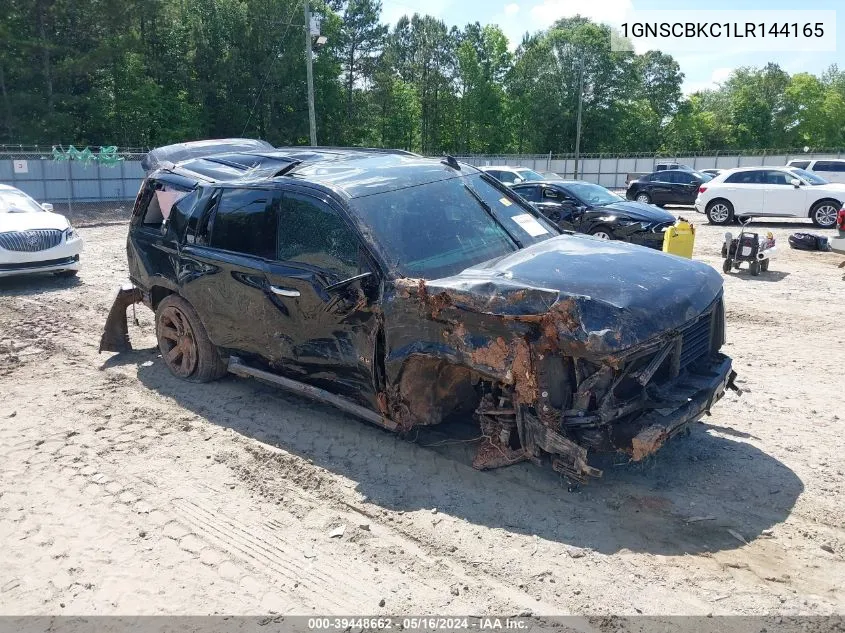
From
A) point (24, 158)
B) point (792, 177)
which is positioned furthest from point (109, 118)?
point (792, 177)

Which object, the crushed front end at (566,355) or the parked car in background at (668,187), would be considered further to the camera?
the parked car in background at (668,187)

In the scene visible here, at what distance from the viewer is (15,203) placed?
12.2 m

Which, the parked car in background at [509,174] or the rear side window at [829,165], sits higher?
the rear side window at [829,165]

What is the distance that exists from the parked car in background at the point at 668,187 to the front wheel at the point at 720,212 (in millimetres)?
5760

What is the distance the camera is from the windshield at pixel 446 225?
463cm

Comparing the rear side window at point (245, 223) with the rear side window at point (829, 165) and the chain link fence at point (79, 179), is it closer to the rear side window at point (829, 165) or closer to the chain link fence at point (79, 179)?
the chain link fence at point (79, 179)

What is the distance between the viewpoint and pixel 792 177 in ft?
61.8

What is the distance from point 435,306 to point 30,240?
9530 millimetres

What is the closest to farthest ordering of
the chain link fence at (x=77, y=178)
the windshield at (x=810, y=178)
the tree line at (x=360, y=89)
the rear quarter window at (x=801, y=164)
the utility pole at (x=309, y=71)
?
the windshield at (x=810, y=178) < the utility pole at (x=309, y=71) < the rear quarter window at (x=801, y=164) < the chain link fence at (x=77, y=178) < the tree line at (x=360, y=89)

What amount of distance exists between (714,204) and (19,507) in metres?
19.6

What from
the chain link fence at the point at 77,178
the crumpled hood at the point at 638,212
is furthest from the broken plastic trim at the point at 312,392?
the chain link fence at the point at 77,178

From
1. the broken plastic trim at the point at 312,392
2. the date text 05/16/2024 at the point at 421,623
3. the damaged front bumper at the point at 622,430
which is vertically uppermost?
the damaged front bumper at the point at 622,430

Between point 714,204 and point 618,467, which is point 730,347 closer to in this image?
point 618,467

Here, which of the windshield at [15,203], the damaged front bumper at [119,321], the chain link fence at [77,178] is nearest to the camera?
the damaged front bumper at [119,321]
